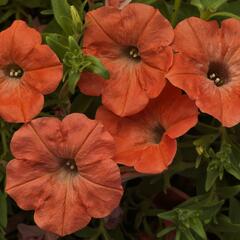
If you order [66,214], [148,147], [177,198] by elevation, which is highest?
[148,147]

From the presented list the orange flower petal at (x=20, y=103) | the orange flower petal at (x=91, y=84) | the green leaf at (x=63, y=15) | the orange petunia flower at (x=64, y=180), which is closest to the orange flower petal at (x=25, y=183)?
the orange petunia flower at (x=64, y=180)

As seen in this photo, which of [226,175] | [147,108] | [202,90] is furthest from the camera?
[226,175]

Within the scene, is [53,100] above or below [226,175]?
above

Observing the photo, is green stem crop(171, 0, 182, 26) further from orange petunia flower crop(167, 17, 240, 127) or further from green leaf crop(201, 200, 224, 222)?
green leaf crop(201, 200, 224, 222)

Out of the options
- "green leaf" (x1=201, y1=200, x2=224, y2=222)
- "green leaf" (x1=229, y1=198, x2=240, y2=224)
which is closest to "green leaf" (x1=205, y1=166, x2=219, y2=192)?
"green leaf" (x1=201, y1=200, x2=224, y2=222)

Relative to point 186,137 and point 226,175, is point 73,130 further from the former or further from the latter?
point 226,175

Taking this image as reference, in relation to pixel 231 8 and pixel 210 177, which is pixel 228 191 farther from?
pixel 231 8

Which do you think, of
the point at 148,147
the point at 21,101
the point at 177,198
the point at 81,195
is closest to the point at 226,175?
the point at 177,198

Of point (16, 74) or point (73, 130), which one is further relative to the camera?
point (16, 74)
